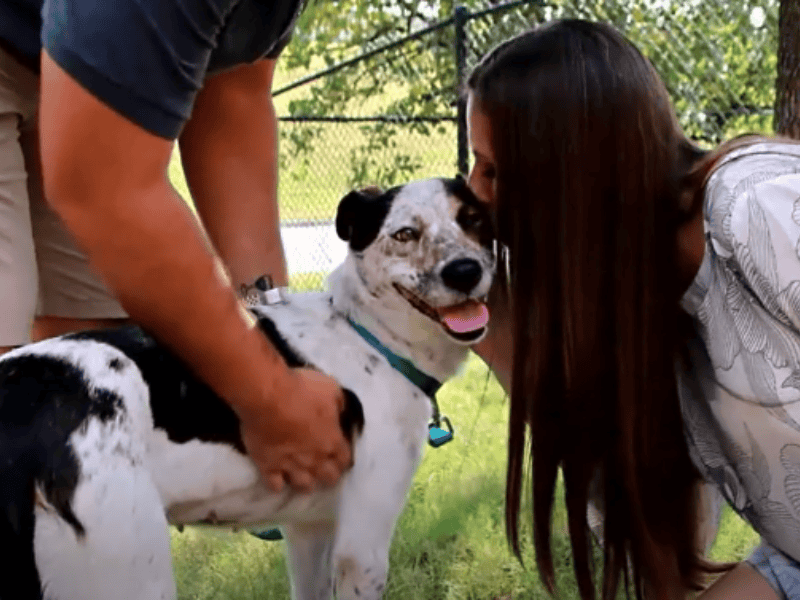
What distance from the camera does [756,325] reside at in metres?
2.02

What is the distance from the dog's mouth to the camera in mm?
2096

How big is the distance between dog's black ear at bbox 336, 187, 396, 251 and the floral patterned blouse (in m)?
0.65

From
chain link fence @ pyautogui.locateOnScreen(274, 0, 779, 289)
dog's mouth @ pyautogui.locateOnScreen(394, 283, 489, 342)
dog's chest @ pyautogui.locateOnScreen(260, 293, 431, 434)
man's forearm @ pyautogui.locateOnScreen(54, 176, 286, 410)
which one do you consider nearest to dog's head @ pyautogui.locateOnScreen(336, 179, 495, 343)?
dog's mouth @ pyautogui.locateOnScreen(394, 283, 489, 342)

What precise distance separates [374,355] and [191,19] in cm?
83

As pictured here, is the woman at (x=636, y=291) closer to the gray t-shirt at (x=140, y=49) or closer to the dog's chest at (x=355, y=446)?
the dog's chest at (x=355, y=446)

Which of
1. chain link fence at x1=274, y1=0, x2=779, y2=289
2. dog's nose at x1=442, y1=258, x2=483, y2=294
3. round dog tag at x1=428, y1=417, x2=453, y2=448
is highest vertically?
dog's nose at x1=442, y1=258, x2=483, y2=294

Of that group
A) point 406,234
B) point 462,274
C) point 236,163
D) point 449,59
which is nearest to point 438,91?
point 449,59

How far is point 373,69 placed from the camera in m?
7.13

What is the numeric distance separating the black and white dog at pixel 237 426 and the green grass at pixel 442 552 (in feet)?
1.89

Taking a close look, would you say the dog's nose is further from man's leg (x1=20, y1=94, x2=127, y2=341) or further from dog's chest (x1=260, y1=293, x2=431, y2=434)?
man's leg (x1=20, y1=94, x2=127, y2=341)

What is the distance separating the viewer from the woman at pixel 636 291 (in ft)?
6.60

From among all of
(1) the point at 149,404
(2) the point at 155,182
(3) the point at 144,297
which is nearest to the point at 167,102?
(2) the point at 155,182

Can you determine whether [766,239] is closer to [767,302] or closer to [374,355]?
[767,302]

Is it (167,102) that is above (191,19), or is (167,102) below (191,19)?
below
